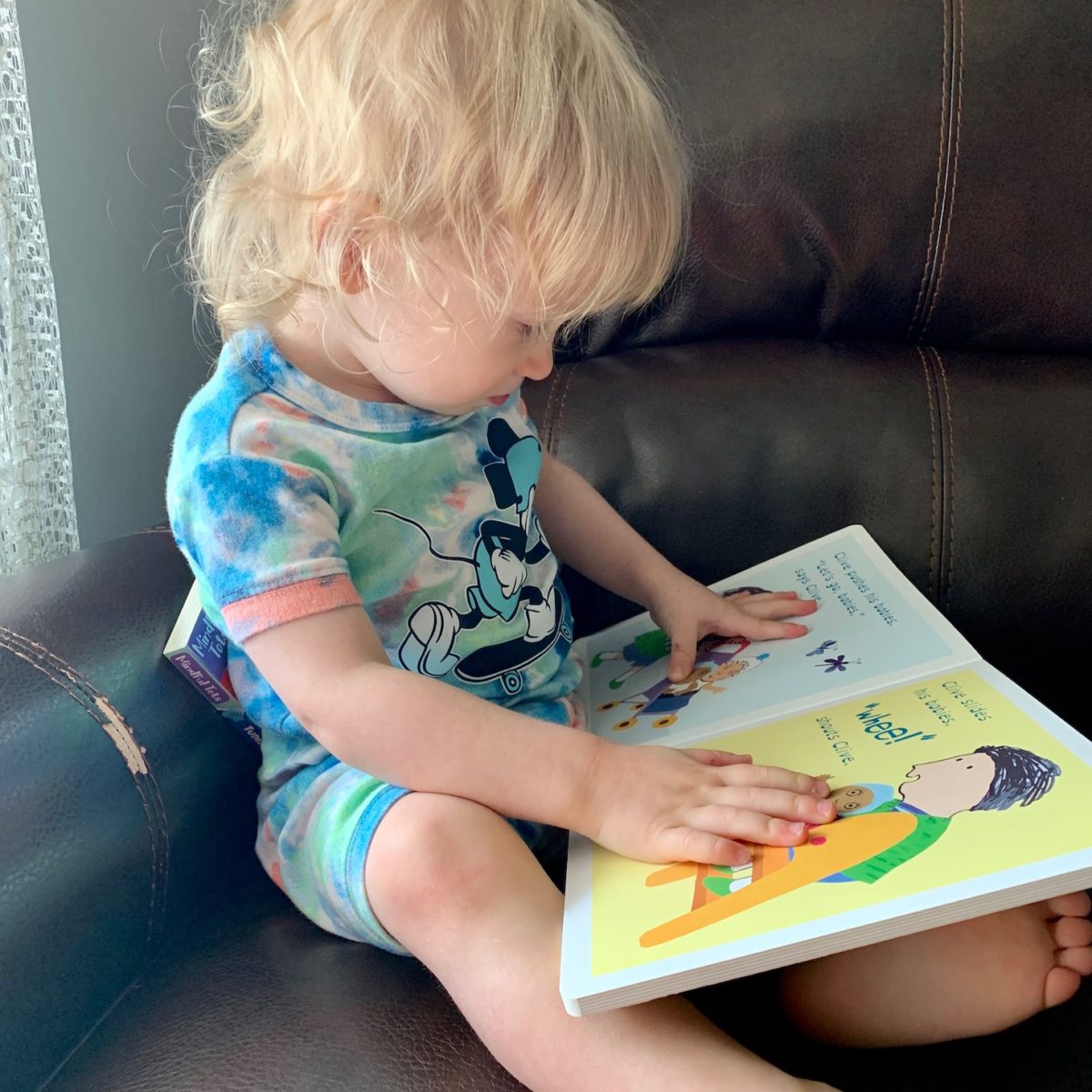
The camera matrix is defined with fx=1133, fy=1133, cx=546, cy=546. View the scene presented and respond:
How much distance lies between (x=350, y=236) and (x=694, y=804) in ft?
1.25

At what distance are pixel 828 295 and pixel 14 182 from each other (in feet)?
2.28

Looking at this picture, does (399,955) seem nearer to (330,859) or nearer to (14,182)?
(330,859)

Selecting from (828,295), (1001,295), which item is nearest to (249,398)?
(828,295)

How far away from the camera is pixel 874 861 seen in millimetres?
532

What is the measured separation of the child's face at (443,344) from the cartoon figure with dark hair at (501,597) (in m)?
0.10

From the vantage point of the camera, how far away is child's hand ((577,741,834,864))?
59cm

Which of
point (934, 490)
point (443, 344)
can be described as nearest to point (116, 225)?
point (443, 344)

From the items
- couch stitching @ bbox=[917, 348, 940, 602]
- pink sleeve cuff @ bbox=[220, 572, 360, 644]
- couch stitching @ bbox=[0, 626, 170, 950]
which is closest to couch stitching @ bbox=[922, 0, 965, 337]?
couch stitching @ bbox=[917, 348, 940, 602]

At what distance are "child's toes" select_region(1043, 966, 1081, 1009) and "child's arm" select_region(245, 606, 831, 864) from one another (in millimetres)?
166

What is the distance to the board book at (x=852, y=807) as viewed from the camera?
49 cm

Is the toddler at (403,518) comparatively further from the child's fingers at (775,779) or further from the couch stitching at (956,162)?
the couch stitching at (956,162)

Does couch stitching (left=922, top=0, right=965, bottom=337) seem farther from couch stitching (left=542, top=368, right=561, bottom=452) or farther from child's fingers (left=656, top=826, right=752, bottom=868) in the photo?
child's fingers (left=656, top=826, right=752, bottom=868)

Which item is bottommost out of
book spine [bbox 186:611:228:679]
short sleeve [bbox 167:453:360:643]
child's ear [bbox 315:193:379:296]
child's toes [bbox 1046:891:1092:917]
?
child's toes [bbox 1046:891:1092:917]

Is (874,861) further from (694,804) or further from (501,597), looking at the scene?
(501,597)
